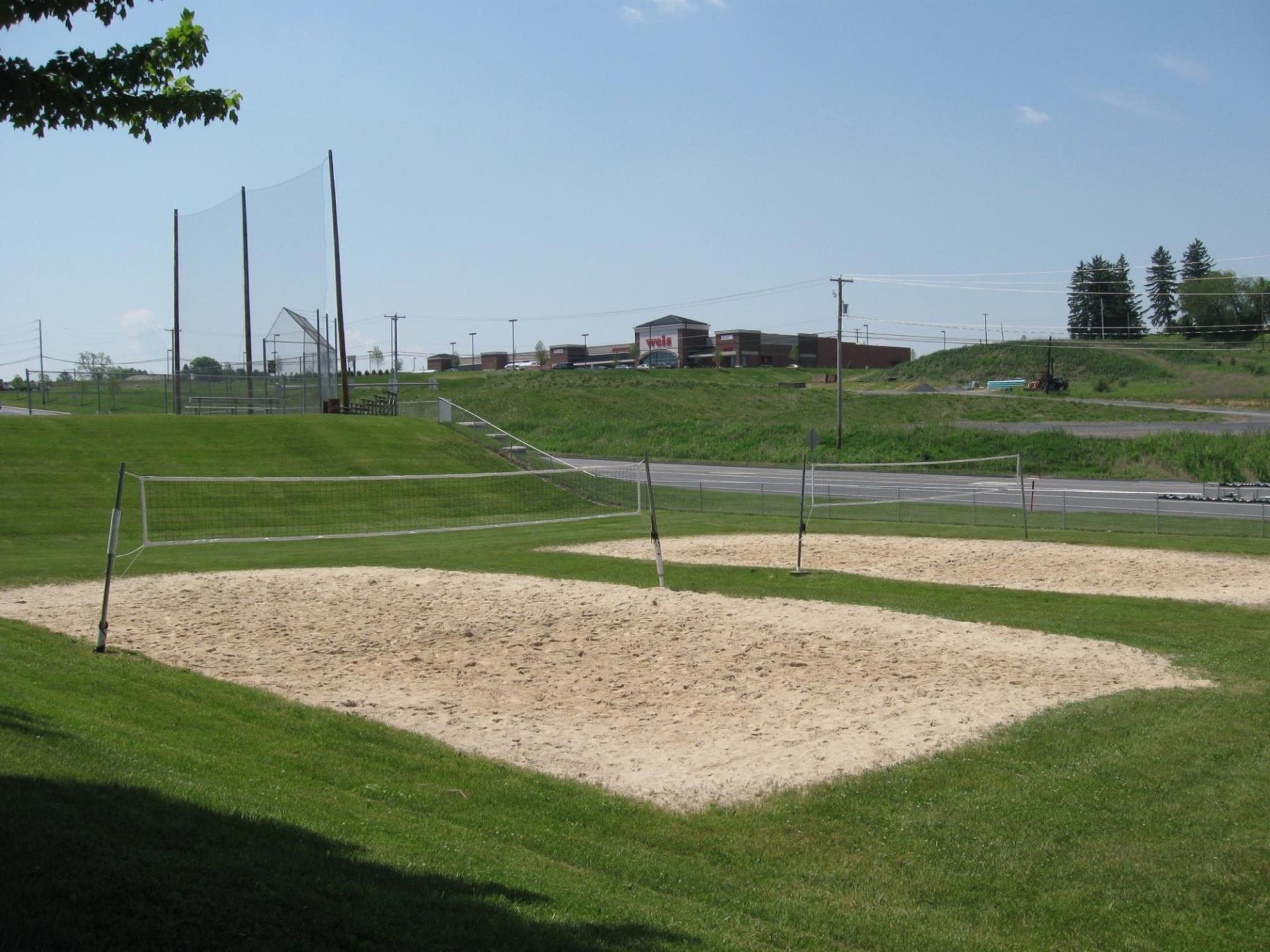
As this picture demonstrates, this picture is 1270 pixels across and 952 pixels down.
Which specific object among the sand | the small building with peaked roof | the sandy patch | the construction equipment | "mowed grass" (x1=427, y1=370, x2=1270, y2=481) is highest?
the small building with peaked roof

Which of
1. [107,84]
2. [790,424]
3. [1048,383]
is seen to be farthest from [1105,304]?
[107,84]

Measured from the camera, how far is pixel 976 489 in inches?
1688

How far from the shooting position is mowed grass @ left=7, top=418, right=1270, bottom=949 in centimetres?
495

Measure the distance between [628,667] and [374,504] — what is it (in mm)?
20386

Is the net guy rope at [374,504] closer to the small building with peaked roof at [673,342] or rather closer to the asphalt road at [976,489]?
the asphalt road at [976,489]

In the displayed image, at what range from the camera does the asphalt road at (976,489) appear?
35750 millimetres

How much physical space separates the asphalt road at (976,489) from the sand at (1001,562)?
6.95 metres

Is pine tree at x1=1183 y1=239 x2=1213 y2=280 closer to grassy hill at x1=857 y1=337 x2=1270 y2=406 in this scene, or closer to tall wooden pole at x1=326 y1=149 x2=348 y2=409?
grassy hill at x1=857 y1=337 x2=1270 y2=406

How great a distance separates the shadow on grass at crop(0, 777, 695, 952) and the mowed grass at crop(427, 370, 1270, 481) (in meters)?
49.0

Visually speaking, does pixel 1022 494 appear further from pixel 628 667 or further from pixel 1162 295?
pixel 1162 295

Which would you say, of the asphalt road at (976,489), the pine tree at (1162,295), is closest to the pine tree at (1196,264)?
the pine tree at (1162,295)

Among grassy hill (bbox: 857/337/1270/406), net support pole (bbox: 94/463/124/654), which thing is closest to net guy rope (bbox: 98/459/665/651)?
net support pole (bbox: 94/463/124/654)

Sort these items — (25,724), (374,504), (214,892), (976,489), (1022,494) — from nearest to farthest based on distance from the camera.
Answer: (214,892) < (25,724) < (1022,494) < (374,504) < (976,489)

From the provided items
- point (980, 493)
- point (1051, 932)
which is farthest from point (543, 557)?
point (980, 493)
